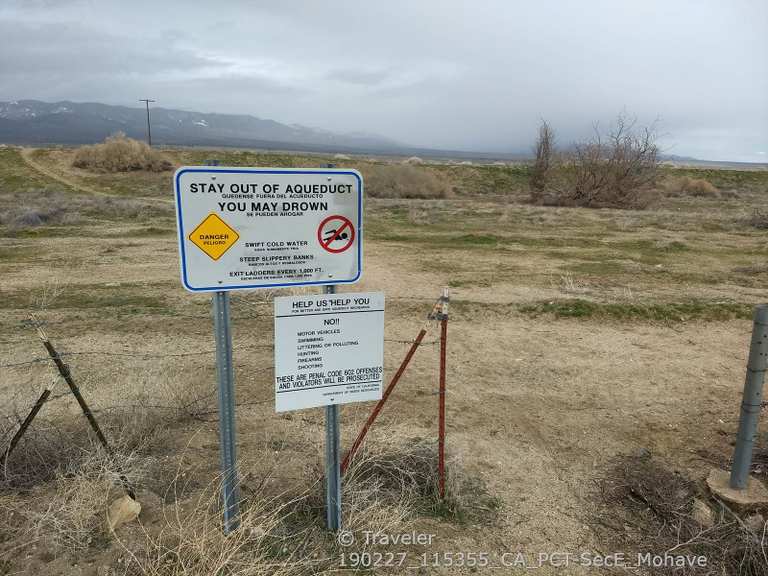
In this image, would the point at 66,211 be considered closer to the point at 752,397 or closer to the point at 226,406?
the point at 226,406

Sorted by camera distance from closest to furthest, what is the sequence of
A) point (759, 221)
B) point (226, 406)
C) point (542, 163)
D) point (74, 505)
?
point (226, 406)
point (74, 505)
point (759, 221)
point (542, 163)

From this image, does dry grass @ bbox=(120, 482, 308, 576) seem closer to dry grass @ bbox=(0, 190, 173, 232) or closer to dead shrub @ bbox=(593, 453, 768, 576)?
dead shrub @ bbox=(593, 453, 768, 576)

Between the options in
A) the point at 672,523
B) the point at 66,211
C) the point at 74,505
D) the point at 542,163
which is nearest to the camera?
the point at 74,505

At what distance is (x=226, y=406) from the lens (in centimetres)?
280

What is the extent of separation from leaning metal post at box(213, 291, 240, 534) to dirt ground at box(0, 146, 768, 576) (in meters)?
0.53

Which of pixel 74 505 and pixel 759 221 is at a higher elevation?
pixel 759 221

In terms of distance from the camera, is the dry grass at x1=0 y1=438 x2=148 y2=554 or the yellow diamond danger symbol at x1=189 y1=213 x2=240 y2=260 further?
the dry grass at x1=0 y1=438 x2=148 y2=554

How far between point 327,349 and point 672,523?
2.47 meters

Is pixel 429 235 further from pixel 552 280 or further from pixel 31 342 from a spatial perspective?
pixel 31 342

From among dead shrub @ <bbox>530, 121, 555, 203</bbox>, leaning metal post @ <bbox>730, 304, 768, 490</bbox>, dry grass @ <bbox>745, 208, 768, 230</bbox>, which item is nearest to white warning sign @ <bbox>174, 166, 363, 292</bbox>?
Result: leaning metal post @ <bbox>730, 304, 768, 490</bbox>

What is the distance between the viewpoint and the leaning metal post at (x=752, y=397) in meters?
3.43

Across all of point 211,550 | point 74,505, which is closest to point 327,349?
point 211,550

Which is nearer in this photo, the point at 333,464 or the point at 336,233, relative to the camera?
the point at 336,233

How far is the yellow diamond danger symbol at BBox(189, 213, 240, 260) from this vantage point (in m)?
2.55
